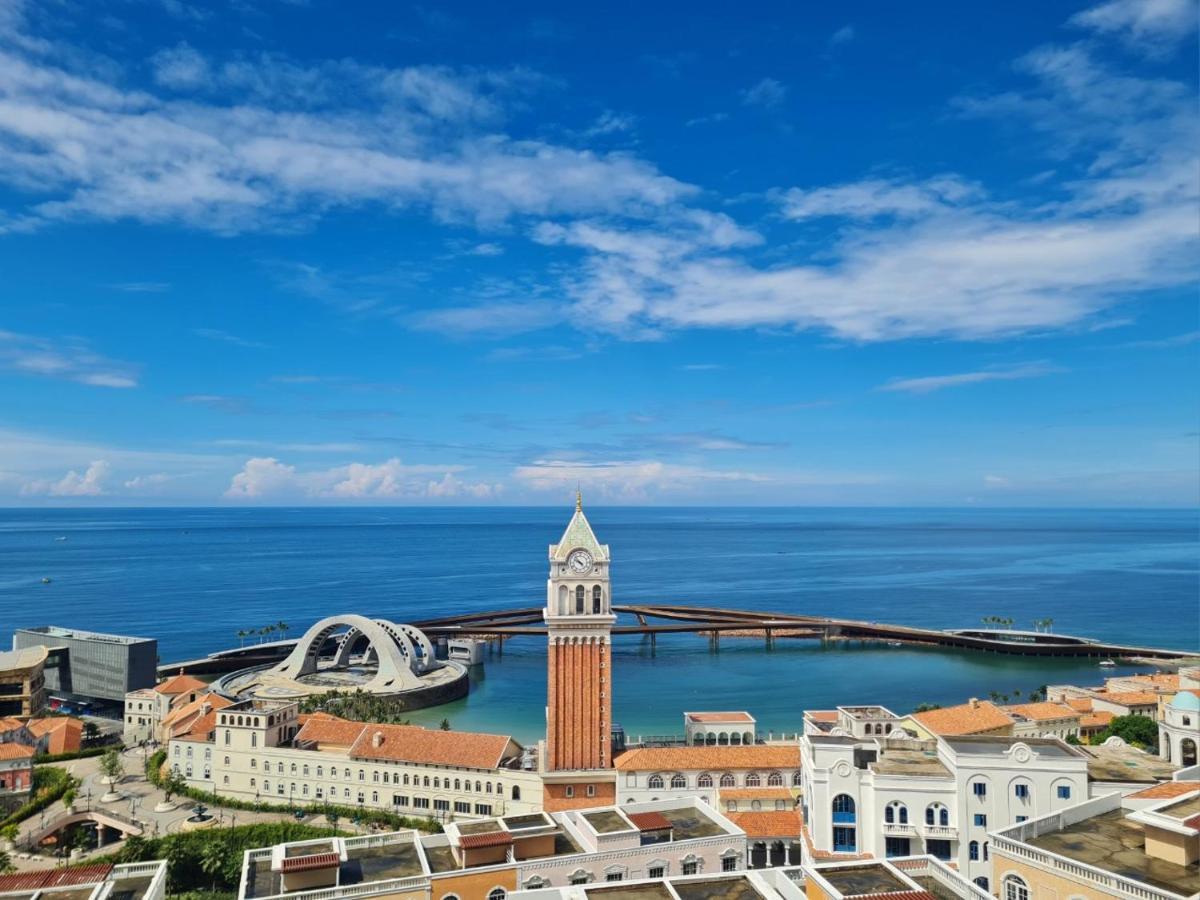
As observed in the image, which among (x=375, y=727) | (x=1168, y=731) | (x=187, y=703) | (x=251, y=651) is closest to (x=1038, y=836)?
(x=1168, y=731)

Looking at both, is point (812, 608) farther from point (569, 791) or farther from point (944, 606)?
point (569, 791)

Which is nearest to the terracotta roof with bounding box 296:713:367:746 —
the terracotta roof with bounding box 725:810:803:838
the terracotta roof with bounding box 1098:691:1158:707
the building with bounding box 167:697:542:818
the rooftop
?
the building with bounding box 167:697:542:818

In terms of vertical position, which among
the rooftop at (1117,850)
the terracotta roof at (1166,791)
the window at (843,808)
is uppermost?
the rooftop at (1117,850)

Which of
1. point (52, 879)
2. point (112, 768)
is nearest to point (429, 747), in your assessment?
point (112, 768)

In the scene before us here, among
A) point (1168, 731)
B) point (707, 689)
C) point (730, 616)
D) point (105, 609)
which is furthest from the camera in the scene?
point (105, 609)

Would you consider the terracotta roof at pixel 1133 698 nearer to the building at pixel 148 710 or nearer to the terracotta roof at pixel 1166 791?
the terracotta roof at pixel 1166 791

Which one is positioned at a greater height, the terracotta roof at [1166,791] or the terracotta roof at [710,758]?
the terracotta roof at [1166,791]

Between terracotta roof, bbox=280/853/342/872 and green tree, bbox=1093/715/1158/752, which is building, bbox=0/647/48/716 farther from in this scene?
green tree, bbox=1093/715/1158/752

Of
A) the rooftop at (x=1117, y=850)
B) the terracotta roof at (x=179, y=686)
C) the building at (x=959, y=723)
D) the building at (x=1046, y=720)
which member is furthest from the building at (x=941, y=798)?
the terracotta roof at (x=179, y=686)
